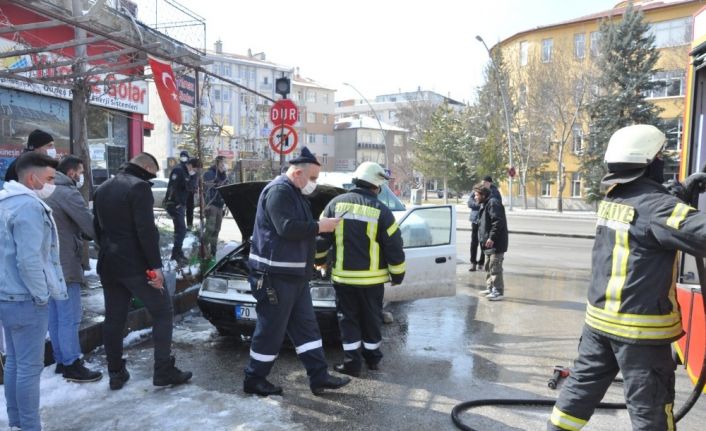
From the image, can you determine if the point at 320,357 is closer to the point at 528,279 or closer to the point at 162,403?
the point at 162,403

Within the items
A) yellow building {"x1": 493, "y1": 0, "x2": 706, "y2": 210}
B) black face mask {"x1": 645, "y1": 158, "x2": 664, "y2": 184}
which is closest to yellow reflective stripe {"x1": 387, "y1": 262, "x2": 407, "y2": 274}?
black face mask {"x1": 645, "y1": 158, "x2": 664, "y2": 184}

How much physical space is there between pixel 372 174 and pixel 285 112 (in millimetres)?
5124

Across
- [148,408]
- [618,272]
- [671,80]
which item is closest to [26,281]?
[148,408]

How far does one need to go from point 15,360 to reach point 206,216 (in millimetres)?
5742

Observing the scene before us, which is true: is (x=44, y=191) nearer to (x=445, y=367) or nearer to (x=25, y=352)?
(x=25, y=352)

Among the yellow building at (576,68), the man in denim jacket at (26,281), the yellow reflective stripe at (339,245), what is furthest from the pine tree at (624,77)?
the man in denim jacket at (26,281)

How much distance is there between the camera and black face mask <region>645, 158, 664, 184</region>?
114 inches

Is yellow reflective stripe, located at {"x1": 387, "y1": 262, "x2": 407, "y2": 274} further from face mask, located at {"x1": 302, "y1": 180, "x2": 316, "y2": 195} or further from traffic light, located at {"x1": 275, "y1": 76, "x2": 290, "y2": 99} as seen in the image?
traffic light, located at {"x1": 275, "y1": 76, "x2": 290, "y2": 99}

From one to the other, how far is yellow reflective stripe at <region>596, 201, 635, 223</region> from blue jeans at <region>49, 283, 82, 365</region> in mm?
4191

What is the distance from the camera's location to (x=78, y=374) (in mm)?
4430

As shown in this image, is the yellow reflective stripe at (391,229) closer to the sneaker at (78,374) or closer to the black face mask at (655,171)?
the black face mask at (655,171)

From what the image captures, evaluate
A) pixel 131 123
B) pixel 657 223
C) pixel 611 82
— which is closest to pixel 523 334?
pixel 657 223

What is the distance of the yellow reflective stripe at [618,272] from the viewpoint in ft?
9.27

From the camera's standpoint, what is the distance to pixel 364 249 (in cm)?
474
